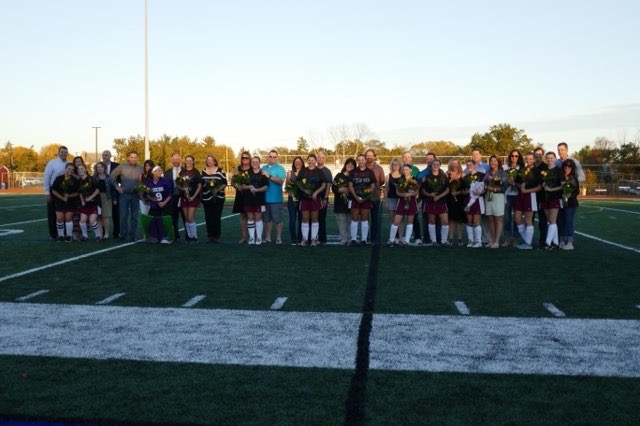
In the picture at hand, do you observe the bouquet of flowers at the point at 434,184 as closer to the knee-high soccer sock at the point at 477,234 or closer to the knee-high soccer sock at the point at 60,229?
the knee-high soccer sock at the point at 477,234

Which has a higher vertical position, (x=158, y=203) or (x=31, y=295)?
(x=158, y=203)

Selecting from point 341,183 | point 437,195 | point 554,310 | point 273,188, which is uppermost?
point 341,183

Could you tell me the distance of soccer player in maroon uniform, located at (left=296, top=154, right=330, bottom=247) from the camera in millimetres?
12805

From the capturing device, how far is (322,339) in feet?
18.1

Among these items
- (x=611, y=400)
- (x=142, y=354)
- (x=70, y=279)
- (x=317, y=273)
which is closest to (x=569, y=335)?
(x=611, y=400)

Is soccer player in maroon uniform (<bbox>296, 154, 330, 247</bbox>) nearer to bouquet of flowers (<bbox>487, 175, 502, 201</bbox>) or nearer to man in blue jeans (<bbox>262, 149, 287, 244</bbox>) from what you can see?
man in blue jeans (<bbox>262, 149, 287, 244</bbox>)

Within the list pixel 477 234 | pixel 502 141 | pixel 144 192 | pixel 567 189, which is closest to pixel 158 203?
pixel 144 192

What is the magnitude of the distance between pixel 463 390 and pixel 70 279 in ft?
19.8

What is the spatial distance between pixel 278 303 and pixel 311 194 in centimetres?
585

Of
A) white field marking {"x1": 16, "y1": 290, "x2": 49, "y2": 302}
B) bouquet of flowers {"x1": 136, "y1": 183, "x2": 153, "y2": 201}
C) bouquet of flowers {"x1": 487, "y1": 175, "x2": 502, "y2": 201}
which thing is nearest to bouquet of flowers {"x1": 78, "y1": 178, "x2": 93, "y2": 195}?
bouquet of flowers {"x1": 136, "y1": 183, "x2": 153, "y2": 201}

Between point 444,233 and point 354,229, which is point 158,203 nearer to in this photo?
point 354,229

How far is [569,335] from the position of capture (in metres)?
5.69

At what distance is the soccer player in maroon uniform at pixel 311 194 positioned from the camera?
42.0ft

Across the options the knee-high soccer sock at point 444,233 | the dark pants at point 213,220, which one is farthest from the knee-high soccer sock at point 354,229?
the dark pants at point 213,220
